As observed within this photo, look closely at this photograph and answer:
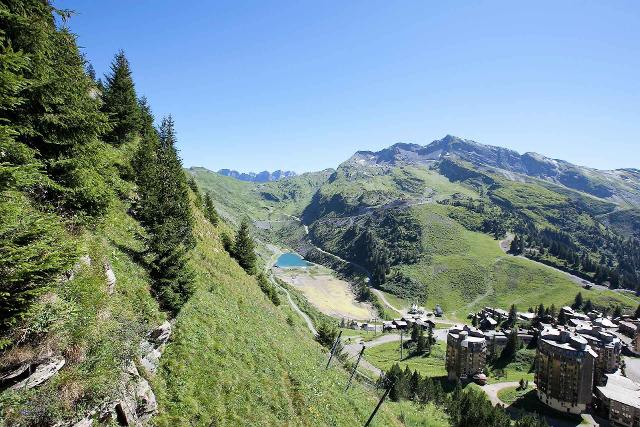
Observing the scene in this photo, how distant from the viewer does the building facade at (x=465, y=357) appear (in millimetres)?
109500

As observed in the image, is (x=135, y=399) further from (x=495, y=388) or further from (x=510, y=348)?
(x=510, y=348)

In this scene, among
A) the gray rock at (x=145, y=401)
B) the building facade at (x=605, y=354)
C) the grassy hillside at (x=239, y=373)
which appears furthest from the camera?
the building facade at (x=605, y=354)

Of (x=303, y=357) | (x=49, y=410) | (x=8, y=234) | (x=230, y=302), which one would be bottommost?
(x=303, y=357)

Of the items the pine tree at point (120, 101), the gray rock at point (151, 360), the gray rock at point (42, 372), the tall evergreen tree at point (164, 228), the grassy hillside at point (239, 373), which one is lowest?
the grassy hillside at point (239, 373)

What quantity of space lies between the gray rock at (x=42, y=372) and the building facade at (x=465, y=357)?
114 meters

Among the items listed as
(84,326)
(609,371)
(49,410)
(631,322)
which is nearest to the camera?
(49,410)

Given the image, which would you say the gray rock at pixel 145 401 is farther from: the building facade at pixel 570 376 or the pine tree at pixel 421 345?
the pine tree at pixel 421 345

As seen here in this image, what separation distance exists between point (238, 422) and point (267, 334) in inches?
534

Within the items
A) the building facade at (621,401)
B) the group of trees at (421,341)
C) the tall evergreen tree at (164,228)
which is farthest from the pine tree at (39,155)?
the group of trees at (421,341)

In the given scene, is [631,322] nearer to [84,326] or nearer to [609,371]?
[609,371]

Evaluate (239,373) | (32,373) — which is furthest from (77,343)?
(239,373)

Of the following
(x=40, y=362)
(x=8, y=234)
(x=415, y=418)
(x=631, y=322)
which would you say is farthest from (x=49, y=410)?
(x=631, y=322)

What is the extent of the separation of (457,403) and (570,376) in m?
32.1

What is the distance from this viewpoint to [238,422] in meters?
20.2
